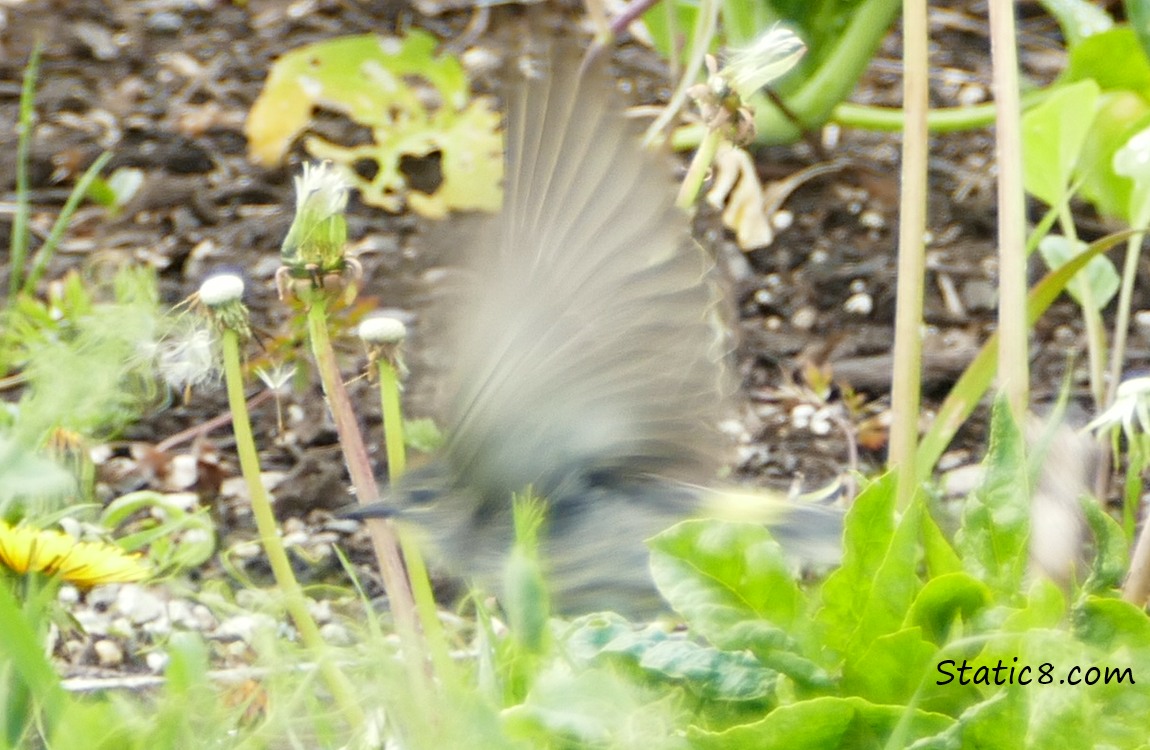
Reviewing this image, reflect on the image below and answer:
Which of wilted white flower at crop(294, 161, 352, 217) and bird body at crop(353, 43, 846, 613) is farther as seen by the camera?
bird body at crop(353, 43, 846, 613)

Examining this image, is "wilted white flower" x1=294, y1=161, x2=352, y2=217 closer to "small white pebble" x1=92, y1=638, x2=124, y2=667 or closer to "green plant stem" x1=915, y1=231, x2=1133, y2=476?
"green plant stem" x1=915, y1=231, x2=1133, y2=476

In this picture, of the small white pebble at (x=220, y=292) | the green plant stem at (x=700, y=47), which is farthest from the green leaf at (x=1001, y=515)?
the green plant stem at (x=700, y=47)

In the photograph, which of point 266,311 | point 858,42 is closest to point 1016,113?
point 858,42

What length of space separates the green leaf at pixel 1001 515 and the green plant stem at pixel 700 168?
30 centimetres

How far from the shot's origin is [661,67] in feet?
8.61

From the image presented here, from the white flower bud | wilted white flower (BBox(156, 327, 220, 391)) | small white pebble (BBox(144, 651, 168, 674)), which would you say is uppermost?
the white flower bud

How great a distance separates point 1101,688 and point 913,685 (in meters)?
0.10

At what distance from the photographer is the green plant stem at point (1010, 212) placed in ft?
3.42

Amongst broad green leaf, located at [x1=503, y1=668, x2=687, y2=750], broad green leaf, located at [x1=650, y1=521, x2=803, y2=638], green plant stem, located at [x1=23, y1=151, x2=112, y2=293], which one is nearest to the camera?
broad green leaf, located at [x1=503, y1=668, x2=687, y2=750]

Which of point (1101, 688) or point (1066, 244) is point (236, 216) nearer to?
point (1066, 244)

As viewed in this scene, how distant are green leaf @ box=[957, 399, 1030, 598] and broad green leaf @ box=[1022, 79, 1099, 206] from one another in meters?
0.58

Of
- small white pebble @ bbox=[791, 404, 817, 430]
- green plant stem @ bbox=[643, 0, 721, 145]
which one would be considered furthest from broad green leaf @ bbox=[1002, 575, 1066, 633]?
small white pebble @ bbox=[791, 404, 817, 430]

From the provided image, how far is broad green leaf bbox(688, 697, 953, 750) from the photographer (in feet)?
2.66

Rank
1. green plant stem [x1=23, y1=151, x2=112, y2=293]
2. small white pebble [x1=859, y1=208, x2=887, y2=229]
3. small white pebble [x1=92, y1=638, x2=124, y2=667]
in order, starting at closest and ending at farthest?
small white pebble [x1=92, y1=638, x2=124, y2=667] → green plant stem [x1=23, y1=151, x2=112, y2=293] → small white pebble [x1=859, y1=208, x2=887, y2=229]
